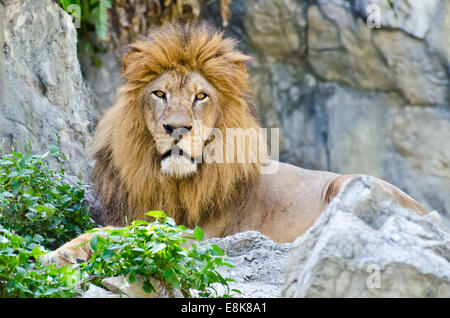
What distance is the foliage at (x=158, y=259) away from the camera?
10.5 feet

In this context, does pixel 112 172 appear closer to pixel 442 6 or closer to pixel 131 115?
pixel 131 115

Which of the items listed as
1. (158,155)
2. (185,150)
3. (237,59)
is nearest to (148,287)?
(185,150)

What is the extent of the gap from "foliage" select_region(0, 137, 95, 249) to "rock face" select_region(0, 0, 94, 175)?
3.12 feet

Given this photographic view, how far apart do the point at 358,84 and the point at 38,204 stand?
603cm

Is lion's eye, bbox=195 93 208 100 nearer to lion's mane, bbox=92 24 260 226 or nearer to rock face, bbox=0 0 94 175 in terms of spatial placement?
lion's mane, bbox=92 24 260 226

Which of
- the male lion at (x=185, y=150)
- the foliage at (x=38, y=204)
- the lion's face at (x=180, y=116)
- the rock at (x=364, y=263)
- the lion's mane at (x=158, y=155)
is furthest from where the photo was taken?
the lion's mane at (x=158, y=155)

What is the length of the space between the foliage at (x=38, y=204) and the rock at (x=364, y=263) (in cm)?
191

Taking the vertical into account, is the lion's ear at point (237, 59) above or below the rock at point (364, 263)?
above

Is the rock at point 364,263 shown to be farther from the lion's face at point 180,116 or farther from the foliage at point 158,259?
the lion's face at point 180,116

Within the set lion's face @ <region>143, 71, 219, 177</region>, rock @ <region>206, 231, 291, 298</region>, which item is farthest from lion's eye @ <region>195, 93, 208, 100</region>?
rock @ <region>206, 231, 291, 298</region>

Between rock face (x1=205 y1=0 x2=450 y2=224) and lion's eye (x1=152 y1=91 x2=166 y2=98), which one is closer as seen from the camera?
lion's eye (x1=152 y1=91 x2=166 y2=98)

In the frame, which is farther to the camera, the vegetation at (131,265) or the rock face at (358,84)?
the rock face at (358,84)

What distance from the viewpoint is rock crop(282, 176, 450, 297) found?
2.77 meters

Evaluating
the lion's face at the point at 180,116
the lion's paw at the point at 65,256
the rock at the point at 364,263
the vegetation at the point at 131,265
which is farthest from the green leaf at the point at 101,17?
the rock at the point at 364,263
